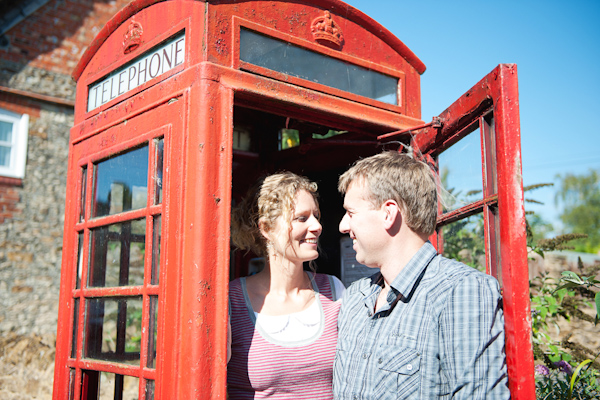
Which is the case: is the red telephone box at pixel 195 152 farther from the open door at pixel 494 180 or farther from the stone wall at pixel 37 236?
the stone wall at pixel 37 236

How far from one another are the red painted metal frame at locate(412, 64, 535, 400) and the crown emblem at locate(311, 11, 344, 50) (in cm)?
82

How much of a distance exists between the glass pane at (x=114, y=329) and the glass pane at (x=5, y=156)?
5.10m

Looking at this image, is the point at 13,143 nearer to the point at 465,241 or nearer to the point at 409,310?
the point at 465,241

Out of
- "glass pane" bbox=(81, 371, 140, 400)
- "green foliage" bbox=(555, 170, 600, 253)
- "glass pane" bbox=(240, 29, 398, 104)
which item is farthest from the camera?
"green foliage" bbox=(555, 170, 600, 253)

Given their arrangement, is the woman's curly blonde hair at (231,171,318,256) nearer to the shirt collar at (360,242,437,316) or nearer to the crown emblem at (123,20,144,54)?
the shirt collar at (360,242,437,316)

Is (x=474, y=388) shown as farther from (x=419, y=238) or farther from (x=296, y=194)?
(x=296, y=194)

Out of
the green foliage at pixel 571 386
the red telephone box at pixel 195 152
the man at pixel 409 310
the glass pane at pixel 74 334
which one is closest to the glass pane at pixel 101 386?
Answer: the red telephone box at pixel 195 152

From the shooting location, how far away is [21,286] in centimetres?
645

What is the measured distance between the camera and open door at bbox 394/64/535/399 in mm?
1599

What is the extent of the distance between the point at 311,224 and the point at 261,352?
0.70m

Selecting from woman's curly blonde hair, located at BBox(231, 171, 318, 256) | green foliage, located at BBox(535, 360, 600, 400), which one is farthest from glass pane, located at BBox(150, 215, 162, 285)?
green foliage, located at BBox(535, 360, 600, 400)

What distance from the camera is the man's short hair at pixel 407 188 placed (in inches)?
74.1

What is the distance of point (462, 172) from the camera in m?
2.35

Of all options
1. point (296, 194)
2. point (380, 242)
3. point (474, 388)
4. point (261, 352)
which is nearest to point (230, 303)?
point (261, 352)
